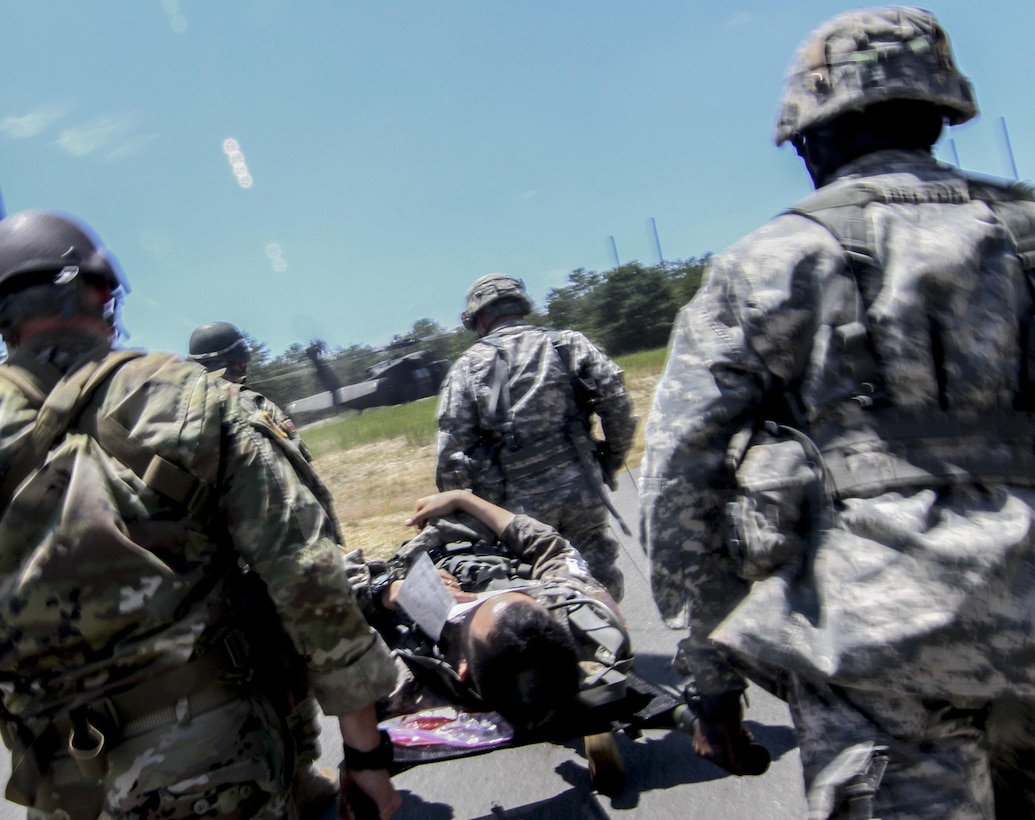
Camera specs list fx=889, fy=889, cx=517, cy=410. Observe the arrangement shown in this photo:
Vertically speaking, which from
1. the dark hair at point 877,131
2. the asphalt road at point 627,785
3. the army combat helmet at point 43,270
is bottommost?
the asphalt road at point 627,785

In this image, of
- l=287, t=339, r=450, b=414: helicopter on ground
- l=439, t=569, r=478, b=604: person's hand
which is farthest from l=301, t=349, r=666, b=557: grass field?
l=439, t=569, r=478, b=604: person's hand

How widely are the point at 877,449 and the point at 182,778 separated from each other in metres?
1.51

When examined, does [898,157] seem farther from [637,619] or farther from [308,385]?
[308,385]

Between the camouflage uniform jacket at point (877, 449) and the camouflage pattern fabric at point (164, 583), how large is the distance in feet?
2.70

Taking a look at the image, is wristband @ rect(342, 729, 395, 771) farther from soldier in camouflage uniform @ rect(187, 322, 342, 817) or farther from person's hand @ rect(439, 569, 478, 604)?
person's hand @ rect(439, 569, 478, 604)

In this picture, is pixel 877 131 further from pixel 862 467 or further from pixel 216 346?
pixel 216 346

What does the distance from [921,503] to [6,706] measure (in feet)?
6.10

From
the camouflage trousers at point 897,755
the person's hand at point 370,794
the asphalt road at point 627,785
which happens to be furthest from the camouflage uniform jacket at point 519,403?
the camouflage trousers at point 897,755

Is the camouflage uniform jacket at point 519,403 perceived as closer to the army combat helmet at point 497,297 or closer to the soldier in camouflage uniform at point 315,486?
the army combat helmet at point 497,297

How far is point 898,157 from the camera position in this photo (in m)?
1.88

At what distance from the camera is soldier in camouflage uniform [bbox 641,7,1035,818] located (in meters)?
1.58

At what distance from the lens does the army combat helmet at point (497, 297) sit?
461cm

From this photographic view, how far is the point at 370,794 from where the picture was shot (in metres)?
2.05

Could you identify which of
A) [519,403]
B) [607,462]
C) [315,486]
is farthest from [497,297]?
[315,486]
